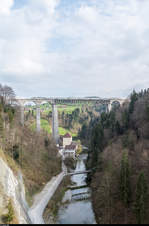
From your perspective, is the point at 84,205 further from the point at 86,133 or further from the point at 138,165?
the point at 86,133

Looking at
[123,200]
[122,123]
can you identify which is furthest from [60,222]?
[122,123]

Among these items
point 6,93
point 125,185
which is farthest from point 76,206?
point 6,93

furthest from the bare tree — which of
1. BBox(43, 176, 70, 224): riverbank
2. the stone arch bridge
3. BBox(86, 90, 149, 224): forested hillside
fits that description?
A: BBox(86, 90, 149, 224): forested hillside

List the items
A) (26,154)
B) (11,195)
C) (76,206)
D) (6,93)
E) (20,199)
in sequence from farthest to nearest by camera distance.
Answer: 1. (6,93)
2. (26,154)
3. (76,206)
4. (20,199)
5. (11,195)

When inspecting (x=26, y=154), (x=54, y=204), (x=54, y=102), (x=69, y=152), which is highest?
(x=54, y=102)

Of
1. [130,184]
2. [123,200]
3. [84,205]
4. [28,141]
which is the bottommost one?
[84,205]

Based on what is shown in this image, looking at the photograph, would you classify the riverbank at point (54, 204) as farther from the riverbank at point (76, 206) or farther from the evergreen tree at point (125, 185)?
the evergreen tree at point (125, 185)

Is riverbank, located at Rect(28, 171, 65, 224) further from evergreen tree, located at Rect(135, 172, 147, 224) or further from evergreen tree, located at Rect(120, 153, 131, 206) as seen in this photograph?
evergreen tree, located at Rect(135, 172, 147, 224)

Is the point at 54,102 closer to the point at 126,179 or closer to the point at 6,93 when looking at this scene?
the point at 6,93

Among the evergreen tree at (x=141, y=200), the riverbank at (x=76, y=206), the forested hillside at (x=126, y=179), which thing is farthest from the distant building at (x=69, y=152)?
the evergreen tree at (x=141, y=200)
